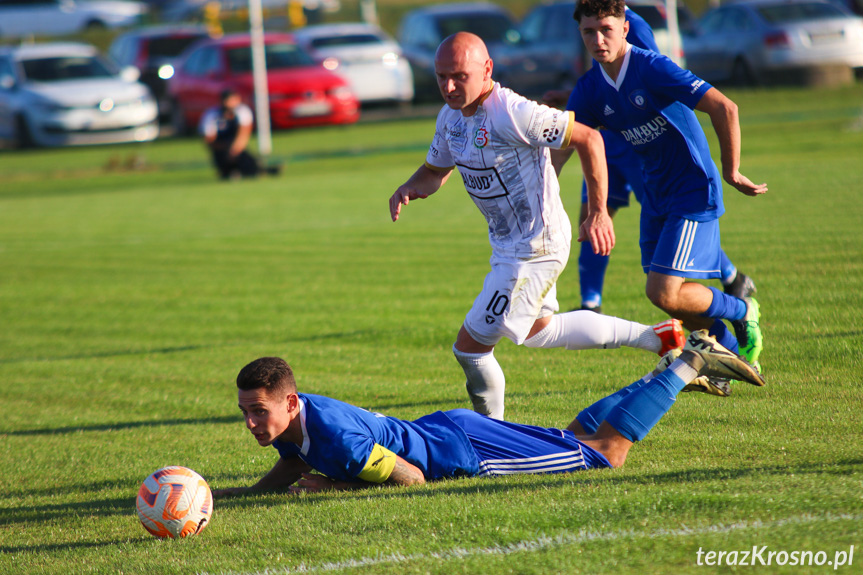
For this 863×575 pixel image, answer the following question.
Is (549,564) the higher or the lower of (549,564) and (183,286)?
the higher

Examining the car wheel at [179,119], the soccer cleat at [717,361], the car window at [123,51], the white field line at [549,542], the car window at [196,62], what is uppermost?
the soccer cleat at [717,361]

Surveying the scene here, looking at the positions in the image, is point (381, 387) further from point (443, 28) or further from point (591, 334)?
point (443, 28)

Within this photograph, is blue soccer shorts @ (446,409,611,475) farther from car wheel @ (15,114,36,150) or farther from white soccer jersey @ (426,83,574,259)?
car wheel @ (15,114,36,150)

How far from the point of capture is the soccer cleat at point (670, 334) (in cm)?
562

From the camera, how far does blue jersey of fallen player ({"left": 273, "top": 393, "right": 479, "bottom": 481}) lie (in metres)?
4.32

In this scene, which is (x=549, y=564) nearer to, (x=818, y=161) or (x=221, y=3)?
(x=818, y=161)

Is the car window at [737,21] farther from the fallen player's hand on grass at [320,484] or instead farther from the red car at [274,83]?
the fallen player's hand on grass at [320,484]

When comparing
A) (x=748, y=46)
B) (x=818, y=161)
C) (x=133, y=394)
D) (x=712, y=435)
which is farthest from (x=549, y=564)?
(x=748, y=46)

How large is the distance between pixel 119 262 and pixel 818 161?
35.1 feet

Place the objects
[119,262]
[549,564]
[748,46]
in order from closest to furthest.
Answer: [549,564], [119,262], [748,46]

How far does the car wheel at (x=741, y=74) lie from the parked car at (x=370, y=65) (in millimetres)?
8570

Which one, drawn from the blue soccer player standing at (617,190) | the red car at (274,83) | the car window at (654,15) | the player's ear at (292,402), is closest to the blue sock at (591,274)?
the blue soccer player standing at (617,190)

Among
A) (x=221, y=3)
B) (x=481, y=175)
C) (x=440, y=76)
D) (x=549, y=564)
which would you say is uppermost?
(x=440, y=76)

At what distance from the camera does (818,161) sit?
16.4 m
